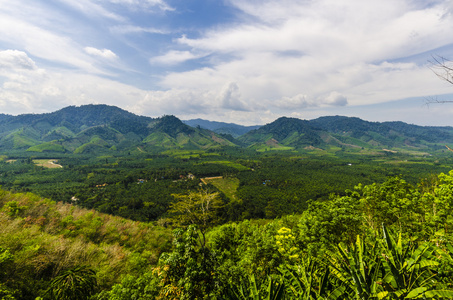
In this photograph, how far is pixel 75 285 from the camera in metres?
12.2

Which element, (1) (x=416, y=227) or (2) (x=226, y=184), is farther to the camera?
(2) (x=226, y=184)

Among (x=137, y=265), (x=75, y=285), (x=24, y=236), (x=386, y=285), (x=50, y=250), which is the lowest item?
(x=137, y=265)

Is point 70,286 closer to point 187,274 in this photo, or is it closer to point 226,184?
point 187,274

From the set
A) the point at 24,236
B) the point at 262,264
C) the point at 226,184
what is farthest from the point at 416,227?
the point at 226,184

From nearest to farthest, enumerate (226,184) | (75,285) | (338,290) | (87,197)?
1. (338,290)
2. (75,285)
3. (87,197)
4. (226,184)

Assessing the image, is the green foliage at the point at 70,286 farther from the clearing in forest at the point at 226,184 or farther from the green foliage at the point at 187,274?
the clearing in forest at the point at 226,184

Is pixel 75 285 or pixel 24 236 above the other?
pixel 75 285

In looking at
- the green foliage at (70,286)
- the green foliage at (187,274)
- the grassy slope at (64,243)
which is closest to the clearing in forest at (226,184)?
the grassy slope at (64,243)

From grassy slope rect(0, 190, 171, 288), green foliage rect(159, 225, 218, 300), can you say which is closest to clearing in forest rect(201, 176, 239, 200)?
grassy slope rect(0, 190, 171, 288)

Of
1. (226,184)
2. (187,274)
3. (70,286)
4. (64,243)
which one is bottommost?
(226,184)

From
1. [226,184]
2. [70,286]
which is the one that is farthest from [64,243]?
[226,184]

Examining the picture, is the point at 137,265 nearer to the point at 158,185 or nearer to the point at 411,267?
the point at 411,267

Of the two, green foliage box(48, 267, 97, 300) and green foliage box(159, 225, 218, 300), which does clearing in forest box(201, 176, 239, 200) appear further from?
green foliage box(159, 225, 218, 300)

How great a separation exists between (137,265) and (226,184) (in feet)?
441
